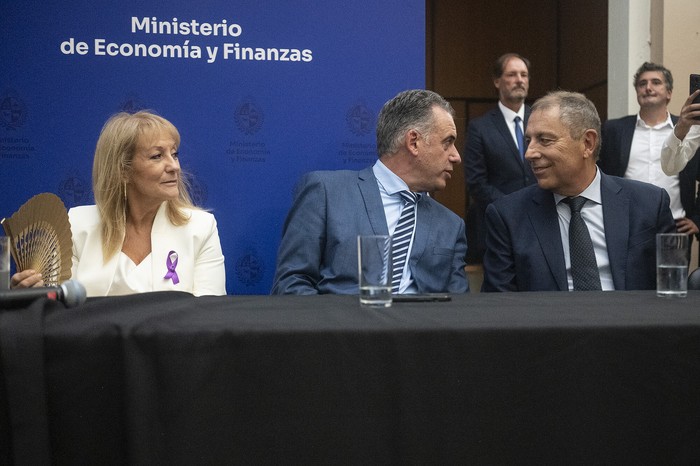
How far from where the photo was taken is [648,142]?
14.9 ft

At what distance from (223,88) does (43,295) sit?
7.41 feet

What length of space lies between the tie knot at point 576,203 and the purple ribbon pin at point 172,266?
1258 mm

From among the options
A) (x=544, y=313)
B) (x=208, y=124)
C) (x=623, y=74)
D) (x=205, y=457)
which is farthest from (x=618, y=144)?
(x=205, y=457)

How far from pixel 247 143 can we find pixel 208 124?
0.60ft

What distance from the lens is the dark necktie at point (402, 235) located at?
99.0 inches

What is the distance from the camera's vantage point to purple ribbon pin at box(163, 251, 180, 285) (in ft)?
8.02

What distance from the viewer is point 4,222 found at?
1.58 m

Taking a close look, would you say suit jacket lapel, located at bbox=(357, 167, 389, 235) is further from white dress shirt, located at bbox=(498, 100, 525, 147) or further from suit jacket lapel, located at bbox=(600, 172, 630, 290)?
white dress shirt, located at bbox=(498, 100, 525, 147)

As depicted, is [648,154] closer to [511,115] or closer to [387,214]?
[511,115]

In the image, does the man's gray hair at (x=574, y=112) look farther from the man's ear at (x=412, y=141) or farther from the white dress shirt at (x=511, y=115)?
the white dress shirt at (x=511, y=115)

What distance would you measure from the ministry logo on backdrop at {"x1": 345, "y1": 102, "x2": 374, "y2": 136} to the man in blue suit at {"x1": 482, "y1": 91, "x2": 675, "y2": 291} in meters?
1.00

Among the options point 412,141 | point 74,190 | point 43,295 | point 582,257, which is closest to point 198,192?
point 74,190

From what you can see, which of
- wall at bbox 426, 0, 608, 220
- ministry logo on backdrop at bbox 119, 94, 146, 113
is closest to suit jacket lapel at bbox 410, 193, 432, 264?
ministry logo on backdrop at bbox 119, 94, 146, 113

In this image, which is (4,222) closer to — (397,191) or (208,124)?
(397,191)
